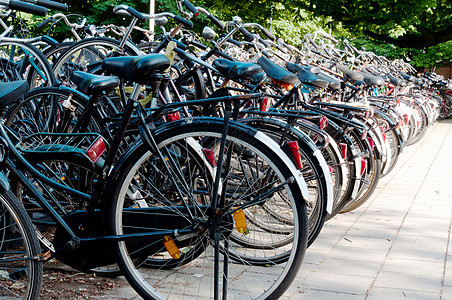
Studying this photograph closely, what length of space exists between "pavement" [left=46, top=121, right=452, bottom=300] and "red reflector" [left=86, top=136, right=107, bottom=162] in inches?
30.7

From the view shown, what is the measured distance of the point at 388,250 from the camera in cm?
439

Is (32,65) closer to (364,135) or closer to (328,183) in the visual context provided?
(328,183)

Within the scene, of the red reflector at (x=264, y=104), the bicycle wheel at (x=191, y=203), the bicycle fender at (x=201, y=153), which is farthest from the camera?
the red reflector at (x=264, y=104)

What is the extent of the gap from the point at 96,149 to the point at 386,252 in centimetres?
225

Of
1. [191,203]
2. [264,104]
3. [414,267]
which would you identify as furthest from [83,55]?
[414,267]

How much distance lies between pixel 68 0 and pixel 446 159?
68.7 feet

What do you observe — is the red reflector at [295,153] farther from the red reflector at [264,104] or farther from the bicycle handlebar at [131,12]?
the bicycle handlebar at [131,12]

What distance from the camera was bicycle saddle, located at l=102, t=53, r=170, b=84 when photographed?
2.89 m

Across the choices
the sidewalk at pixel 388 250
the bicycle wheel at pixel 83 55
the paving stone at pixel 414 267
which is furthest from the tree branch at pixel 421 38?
the paving stone at pixel 414 267

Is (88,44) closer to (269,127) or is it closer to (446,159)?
(269,127)

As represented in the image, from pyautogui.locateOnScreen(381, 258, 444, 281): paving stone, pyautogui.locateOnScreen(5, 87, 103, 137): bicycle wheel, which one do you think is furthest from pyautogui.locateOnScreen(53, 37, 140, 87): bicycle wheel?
pyautogui.locateOnScreen(381, 258, 444, 281): paving stone

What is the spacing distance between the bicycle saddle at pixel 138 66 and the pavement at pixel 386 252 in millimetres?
1212

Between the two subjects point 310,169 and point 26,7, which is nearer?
point 26,7

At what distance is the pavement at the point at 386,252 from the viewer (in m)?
3.52
